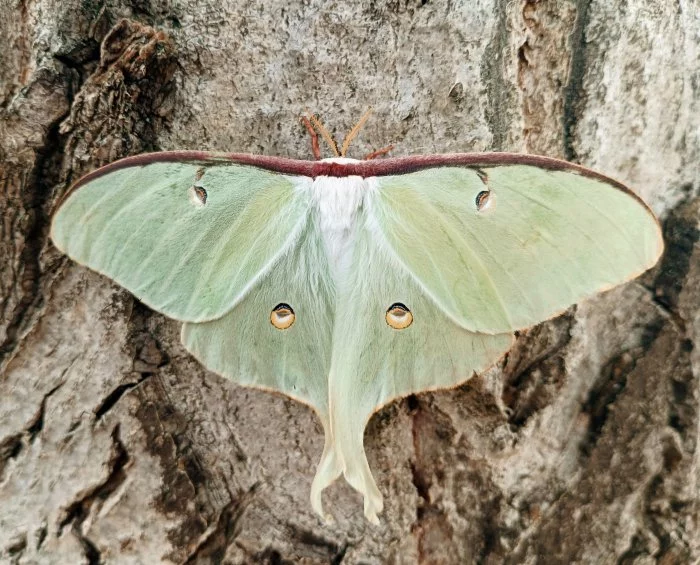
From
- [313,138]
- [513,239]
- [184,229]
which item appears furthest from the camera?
[313,138]

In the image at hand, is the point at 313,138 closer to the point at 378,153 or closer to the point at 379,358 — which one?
the point at 378,153

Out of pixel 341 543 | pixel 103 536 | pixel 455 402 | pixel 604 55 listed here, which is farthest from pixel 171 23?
pixel 341 543

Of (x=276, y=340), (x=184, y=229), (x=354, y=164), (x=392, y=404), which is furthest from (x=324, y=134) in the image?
(x=392, y=404)

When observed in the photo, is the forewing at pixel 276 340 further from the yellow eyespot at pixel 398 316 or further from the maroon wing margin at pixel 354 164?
the maroon wing margin at pixel 354 164

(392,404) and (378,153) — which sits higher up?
(378,153)

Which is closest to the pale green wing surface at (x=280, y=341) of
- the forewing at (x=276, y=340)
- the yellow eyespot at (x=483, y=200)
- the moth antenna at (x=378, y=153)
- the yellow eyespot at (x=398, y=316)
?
the forewing at (x=276, y=340)

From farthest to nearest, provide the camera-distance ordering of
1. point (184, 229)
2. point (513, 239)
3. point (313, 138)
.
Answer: point (313, 138), point (184, 229), point (513, 239)

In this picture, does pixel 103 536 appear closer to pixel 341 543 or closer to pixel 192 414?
pixel 192 414
